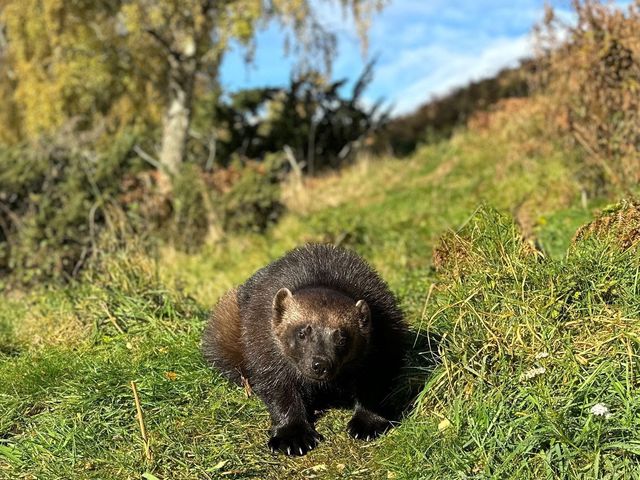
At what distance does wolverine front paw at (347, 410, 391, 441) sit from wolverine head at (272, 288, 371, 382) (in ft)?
1.14

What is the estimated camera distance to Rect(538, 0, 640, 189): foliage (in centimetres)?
821

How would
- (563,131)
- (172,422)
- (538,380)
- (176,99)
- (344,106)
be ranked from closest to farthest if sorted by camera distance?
(538,380), (172,422), (563,131), (176,99), (344,106)

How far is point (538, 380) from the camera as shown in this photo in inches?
152

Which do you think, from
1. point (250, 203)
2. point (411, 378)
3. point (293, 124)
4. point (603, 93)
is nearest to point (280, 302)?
point (411, 378)

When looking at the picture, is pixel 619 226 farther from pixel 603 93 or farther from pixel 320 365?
pixel 603 93

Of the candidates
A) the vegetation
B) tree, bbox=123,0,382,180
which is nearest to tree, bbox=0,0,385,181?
tree, bbox=123,0,382,180

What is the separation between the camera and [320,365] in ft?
13.3

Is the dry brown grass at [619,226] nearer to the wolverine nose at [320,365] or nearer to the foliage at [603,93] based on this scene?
the wolverine nose at [320,365]

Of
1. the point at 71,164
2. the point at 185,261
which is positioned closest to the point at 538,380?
the point at 185,261

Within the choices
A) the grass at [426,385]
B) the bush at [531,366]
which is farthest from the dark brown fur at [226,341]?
the bush at [531,366]

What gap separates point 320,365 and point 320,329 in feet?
0.73

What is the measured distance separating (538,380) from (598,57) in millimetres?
5963

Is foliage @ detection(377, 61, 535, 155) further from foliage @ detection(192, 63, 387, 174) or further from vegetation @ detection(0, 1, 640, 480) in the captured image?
vegetation @ detection(0, 1, 640, 480)

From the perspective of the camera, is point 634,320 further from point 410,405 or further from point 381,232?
point 381,232
